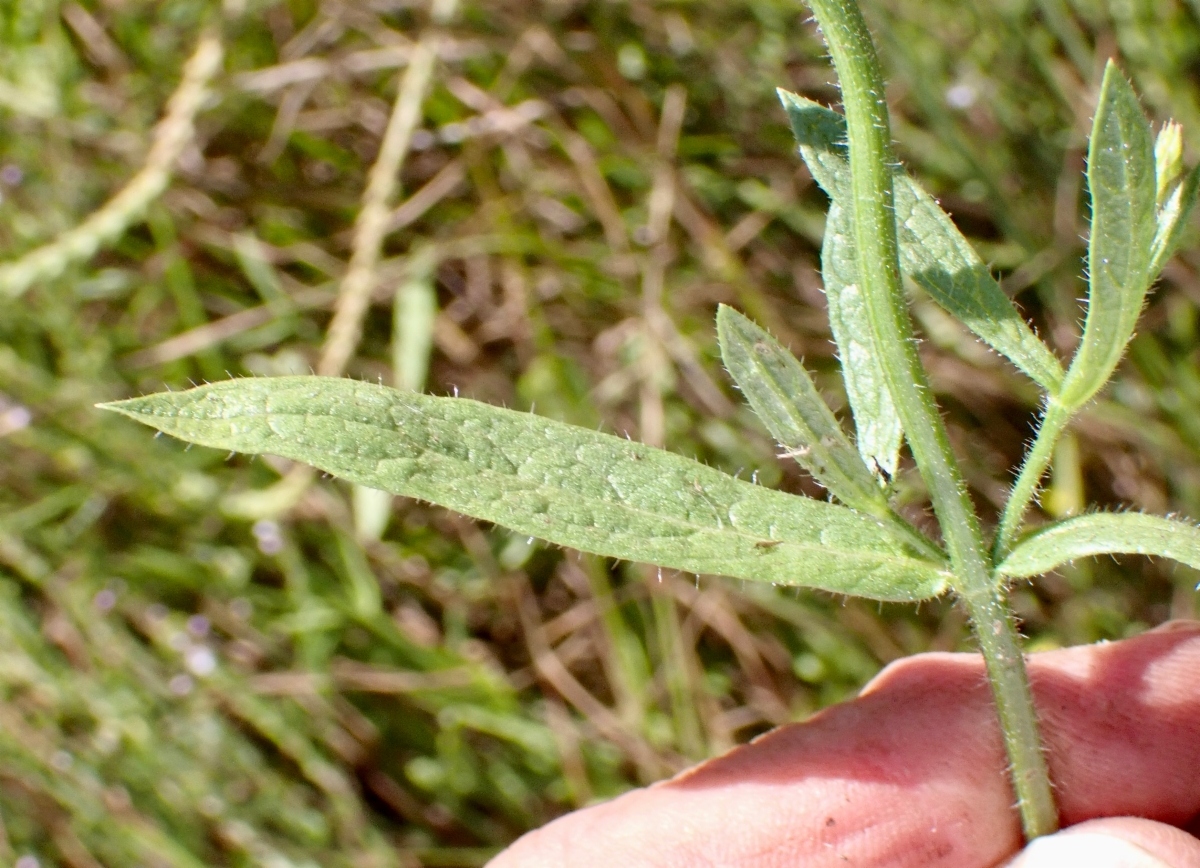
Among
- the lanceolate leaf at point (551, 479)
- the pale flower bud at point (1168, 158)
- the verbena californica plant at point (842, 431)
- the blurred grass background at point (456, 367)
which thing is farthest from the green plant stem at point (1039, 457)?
the blurred grass background at point (456, 367)

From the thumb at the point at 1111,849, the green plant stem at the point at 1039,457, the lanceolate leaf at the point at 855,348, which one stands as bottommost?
the thumb at the point at 1111,849

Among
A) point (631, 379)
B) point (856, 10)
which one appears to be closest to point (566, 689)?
point (631, 379)

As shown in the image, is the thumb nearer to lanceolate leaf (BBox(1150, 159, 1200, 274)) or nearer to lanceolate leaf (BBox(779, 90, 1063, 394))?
lanceolate leaf (BBox(779, 90, 1063, 394))

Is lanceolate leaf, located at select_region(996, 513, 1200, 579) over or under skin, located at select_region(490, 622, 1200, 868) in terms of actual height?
over

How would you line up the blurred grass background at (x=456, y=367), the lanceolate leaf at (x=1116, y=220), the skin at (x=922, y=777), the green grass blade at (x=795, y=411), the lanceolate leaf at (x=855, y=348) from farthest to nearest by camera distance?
the blurred grass background at (x=456, y=367) < the skin at (x=922, y=777) < the lanceolate leaf at (x=855, y=348) < the green grass blade at (x=795, y=411) < the lanceolate leaf at (x=1116, y=220)

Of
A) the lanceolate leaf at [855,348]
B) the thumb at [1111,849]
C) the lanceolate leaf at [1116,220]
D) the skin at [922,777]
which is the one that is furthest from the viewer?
the skin at [922,777]

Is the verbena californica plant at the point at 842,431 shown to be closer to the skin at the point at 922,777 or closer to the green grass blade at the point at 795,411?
the green grass blade at the point at 795,411

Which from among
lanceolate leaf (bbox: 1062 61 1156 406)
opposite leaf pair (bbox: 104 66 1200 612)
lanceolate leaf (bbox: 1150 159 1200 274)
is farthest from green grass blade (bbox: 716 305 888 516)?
lanceolate leaf (bbox: 1150 159 1200 274)

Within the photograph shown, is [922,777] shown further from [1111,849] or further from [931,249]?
[931,249]
